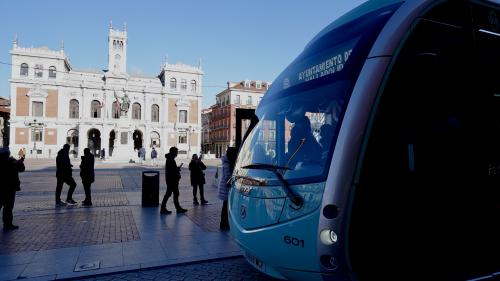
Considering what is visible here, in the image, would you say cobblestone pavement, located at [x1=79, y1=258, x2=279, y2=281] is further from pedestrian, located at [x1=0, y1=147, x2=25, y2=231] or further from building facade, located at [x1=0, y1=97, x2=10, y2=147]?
building facade, located at [x1=0, y1=97, x2=10, y2=147]

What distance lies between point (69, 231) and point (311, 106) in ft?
18.8

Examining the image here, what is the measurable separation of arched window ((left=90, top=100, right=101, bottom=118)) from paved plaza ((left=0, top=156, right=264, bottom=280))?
49915 mm

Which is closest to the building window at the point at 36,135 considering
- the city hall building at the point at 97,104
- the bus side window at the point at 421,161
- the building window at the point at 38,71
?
the city hall building at the point at 97,104

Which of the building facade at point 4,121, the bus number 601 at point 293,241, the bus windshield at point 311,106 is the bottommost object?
the bus number 601 at point 293,241

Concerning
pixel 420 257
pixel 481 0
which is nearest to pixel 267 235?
pixel 420 257

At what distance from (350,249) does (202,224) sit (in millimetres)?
4991

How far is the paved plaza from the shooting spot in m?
4.34

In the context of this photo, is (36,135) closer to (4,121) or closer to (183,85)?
(4,121)

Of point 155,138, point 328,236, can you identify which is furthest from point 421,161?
point 155,138

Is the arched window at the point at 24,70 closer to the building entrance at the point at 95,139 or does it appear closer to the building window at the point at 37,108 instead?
the building window at the point at 37,108

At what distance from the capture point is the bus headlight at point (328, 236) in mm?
2434

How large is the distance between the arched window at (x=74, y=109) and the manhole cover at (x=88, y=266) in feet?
185

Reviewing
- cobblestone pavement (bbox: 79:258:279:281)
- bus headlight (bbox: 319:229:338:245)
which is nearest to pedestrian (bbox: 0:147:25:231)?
cobblestone pavement (bbox: 79:258:279:281)

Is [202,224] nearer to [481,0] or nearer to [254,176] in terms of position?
[254,176]
